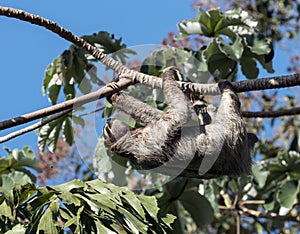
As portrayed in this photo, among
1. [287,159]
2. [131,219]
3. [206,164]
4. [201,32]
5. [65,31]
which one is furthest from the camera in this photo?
[287,159]

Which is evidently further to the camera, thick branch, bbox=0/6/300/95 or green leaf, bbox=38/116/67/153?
green leaf, bbox=38/116/67/153

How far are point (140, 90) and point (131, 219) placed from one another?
261 cm

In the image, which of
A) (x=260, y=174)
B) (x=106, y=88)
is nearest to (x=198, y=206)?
(x=260, y=174)

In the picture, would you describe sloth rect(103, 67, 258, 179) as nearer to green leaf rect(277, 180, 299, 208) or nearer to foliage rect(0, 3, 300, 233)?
foliage rect(0, 3, 300, 233)

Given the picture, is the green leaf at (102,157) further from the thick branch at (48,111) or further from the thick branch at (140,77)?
the thick branch at (48,111)

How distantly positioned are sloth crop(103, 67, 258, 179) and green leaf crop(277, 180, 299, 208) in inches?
56.5

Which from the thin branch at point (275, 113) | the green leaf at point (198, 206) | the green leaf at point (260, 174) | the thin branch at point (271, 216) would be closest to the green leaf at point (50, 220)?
the thin branch at point (275, 113)

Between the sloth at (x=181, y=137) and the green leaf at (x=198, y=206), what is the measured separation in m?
1.33

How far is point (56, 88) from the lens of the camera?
6.36 m

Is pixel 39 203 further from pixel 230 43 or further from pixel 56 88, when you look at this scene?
pixel 230 43

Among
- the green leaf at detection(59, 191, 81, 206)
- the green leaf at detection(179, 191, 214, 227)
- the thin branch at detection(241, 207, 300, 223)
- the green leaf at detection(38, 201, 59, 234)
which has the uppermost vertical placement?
the green leaf at detection(59, 191, 81, 206)

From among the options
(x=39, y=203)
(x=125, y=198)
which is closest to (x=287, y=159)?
(x=125, y=198)

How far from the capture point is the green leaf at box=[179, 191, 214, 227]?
6457 millimetres

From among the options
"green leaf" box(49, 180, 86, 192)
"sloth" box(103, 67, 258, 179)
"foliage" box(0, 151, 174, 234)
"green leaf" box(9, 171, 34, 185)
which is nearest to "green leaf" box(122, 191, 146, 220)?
"foliage" box(0, 151, 174, 234)
